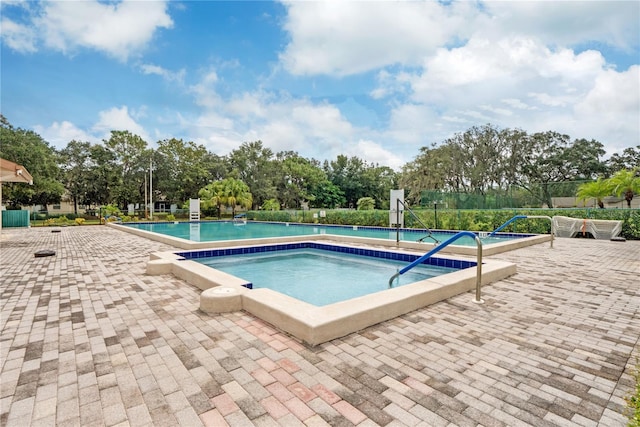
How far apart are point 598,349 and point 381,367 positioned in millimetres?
1736

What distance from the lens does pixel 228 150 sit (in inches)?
1314

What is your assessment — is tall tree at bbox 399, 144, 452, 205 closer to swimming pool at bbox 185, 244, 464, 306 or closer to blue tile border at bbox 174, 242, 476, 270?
blue tile border at bbox 174, 242, 476, 270

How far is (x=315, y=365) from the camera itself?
2209 mm

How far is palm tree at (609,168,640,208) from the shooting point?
40.3 ft

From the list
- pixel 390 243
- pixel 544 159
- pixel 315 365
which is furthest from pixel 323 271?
pixel 544 159

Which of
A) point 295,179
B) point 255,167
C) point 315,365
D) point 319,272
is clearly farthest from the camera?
point 295,179

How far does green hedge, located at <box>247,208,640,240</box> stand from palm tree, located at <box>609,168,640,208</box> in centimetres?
244

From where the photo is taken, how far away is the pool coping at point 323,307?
2.65m

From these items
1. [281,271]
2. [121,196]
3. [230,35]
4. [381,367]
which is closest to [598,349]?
[381,367]

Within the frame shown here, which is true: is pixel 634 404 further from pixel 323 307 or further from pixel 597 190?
pixel 597 190

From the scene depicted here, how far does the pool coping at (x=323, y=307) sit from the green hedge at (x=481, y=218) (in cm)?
412

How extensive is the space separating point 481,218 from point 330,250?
7648 mm

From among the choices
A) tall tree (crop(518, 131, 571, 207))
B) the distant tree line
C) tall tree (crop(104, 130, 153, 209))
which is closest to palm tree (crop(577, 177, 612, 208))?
the distant tree line

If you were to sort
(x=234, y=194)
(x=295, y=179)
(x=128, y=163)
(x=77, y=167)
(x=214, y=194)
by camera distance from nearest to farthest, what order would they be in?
(x=234, y=194)
(x=214, y=194)
(x=128, y=163)
(x=77, y=167)
(x=295, y=179)
